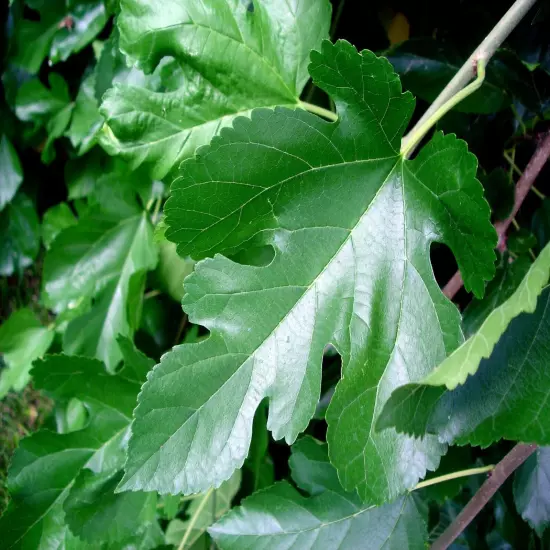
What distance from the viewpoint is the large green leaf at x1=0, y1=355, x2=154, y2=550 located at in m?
0.73

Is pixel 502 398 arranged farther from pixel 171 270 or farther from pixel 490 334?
pixel 171 270

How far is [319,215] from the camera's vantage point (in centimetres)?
48

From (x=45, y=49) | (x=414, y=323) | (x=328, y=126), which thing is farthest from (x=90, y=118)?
(x=414, y=323)

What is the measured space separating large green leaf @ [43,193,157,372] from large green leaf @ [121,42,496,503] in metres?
0.45

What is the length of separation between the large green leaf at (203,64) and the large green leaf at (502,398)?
0.35 meters

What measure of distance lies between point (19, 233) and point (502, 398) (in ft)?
4.01

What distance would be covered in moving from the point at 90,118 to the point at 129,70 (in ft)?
0.81

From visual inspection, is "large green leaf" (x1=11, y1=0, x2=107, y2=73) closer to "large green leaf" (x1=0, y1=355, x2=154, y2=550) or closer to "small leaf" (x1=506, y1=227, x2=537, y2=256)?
"large green leaf" (x1=0, y1=355, x2=154, y2=550)

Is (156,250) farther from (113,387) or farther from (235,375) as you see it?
(235,375)

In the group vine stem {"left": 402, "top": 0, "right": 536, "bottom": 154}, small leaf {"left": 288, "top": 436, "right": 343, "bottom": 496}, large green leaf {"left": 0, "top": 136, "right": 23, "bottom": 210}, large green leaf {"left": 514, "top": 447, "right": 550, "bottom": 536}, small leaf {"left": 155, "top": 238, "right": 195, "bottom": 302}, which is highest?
vine stem {"left": 402, "top": 0, "right": 536, "bottom": 154}

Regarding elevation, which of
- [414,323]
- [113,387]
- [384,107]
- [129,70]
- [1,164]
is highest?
[384,107]

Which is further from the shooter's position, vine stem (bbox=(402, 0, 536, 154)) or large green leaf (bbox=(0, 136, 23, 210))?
large green leaf (bbox=(0, 136, 23, 210))

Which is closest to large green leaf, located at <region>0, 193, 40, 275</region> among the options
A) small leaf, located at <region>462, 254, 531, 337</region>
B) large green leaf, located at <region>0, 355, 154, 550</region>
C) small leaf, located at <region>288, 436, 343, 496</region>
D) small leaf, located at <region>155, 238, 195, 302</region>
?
small leaf, located at <region>155, 238, 195, 302</region>

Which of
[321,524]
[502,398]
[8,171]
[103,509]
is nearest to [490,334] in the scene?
[502,398]
